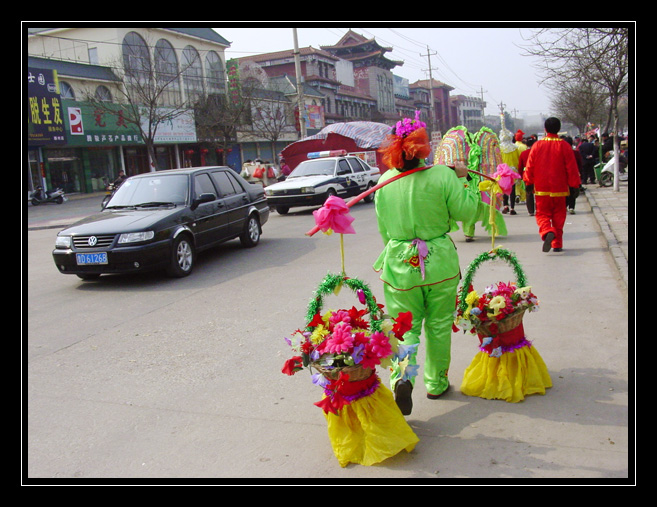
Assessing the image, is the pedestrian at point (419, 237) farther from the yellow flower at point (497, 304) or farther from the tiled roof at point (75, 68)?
the tiled roof at point (75, 68)

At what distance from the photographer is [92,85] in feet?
116

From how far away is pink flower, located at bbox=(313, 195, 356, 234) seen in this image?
11.4 feet

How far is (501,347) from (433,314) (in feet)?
1.80

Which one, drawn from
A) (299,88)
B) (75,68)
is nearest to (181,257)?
(299,88)

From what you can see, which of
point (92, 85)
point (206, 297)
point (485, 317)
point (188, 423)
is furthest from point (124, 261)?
point (92, 85)

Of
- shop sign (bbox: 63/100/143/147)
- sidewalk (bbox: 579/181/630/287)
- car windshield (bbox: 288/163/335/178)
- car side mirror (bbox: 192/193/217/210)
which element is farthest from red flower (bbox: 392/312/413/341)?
shop sign (bbox: 63/100/143/147)

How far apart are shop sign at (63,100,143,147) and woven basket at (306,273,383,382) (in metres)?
32.7

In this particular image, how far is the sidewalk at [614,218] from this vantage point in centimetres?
805

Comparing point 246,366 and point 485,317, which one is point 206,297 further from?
point 485,317

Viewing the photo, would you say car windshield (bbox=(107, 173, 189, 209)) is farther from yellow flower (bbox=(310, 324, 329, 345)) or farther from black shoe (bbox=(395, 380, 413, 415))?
black shoe (bbox=(395, 380, 413, 415))

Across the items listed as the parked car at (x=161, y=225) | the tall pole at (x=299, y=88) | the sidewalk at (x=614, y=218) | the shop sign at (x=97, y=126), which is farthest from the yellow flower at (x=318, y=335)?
Result: the shop sign at (x=97, y=126)

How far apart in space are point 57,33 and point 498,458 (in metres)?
43.6

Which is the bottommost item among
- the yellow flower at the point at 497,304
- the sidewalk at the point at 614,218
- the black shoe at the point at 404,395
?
the black shoe at the point at 404,395

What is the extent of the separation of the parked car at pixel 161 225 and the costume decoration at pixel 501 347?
5.48 meters
